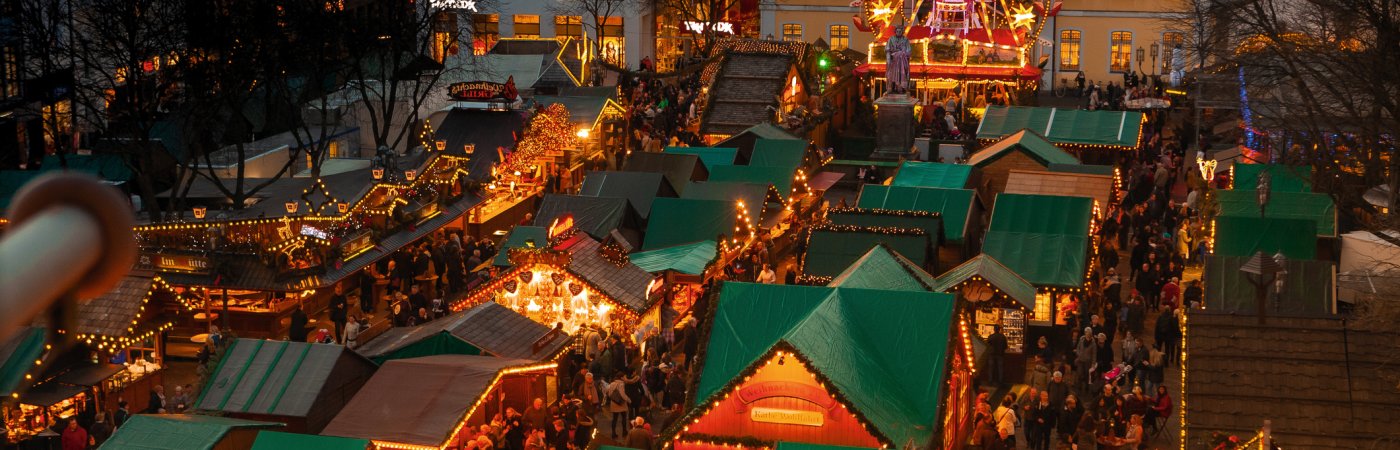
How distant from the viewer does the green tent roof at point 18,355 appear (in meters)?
17.9

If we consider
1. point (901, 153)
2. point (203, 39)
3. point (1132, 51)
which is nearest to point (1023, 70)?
point (901, 153)

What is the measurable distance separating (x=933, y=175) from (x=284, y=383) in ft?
60.0

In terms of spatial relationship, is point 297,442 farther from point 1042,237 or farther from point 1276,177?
point 1276,177

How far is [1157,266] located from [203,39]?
61.9 feet

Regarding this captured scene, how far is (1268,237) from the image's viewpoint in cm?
2738

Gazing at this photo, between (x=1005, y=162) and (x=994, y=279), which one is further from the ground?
(x=1005, y=162)

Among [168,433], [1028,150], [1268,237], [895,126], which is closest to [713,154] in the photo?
[1028,150]

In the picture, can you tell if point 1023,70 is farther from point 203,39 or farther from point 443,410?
point 443,410

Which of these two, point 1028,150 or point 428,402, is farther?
point 1028,150

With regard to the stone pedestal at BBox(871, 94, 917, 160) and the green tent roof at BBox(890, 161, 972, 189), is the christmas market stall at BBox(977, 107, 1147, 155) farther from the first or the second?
the green tent roof at BBox(890, 161, 972, 189)

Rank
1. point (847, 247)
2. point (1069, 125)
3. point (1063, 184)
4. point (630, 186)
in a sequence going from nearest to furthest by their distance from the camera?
1. point (847, 247)
2. point (630, 186)
3. point (1063, 184)
4. point (1069, 125)

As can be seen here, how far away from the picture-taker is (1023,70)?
50.9 m

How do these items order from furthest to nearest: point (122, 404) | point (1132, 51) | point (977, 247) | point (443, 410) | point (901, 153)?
point (1132, 51) → point (901, 153) → point (977, 247) → point (122, 404) → point (443, 410)

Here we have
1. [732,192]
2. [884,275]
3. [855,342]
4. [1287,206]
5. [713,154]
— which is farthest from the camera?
[713,154]
